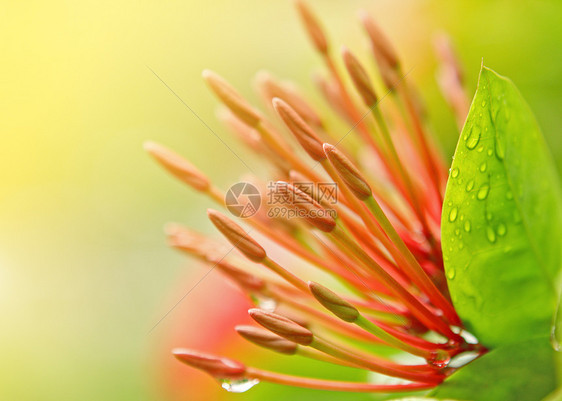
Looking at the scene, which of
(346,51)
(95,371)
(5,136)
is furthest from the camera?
(5,136)

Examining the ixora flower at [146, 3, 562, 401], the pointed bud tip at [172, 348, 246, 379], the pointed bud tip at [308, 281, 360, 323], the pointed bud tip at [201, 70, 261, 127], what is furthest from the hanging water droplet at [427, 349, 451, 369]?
the pointed bud tip at [201, 70, 261, 127]

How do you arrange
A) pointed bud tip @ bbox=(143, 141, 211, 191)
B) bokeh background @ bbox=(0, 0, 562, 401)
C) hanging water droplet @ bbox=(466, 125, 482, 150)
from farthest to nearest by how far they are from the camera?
bokeh background @ bbox=(0, 0, 562, 401) < pointed bud tip @ bbox=(143, 141, 211, 191) < hanging water droplet @ bbox=(466, 125, 482, 150)

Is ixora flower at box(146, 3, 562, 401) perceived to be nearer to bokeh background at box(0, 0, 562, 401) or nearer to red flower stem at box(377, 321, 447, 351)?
red flower stem at box(377, 321, 447, 351)

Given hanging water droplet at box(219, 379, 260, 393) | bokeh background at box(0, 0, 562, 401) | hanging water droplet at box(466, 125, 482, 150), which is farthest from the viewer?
bokeh background at box(0, 0, 562, 401)

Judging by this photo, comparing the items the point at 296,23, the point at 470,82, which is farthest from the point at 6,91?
the point at 470,82

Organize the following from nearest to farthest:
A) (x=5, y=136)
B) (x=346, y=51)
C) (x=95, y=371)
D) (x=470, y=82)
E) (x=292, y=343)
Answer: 1. (x=292, y=343)
2. (x=346, y=51)
3. (x=470, y=82)
4. (x=95, y=371)
5. (x=5, y=136)

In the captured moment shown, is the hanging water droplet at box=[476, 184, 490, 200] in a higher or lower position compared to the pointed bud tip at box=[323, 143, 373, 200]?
lower

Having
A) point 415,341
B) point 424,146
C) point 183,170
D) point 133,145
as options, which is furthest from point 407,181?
point 133,145

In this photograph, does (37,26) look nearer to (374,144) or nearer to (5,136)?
(5,136)

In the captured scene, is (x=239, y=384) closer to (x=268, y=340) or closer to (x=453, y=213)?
(x=268, y=340)
